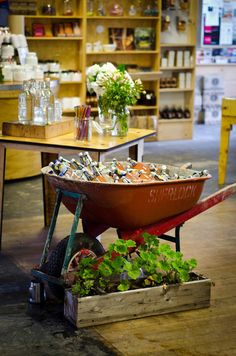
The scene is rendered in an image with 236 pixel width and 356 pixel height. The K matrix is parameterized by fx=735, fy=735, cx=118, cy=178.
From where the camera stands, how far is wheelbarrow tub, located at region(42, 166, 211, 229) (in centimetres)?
383

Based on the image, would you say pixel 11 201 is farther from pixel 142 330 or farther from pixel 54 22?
pixel 54 22

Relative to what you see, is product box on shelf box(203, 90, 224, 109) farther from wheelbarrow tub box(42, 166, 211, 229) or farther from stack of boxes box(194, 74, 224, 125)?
wheelbarrow tub box(42, 166, 211, 229)

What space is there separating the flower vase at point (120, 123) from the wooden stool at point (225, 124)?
2.31m

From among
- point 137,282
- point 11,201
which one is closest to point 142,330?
point 137,282

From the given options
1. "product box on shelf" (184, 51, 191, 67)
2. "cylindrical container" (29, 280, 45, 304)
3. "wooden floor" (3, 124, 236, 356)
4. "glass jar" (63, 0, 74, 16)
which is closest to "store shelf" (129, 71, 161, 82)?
"product box on shelf" (184, 51, 191, 67)

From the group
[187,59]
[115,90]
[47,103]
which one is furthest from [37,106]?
[187,59]

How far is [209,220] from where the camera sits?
6047 millimetres

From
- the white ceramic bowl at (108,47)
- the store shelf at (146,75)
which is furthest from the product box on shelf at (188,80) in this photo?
the white ceramic bowl at (108,47)

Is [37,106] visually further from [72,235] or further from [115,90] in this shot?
[72,235]

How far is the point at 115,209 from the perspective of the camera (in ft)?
12.8

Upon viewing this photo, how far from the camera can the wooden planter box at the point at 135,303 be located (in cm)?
372

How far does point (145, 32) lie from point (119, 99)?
18.2 ft

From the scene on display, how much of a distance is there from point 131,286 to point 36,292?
0.54m

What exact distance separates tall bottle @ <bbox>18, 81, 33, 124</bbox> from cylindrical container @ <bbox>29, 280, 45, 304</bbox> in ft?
4.77
